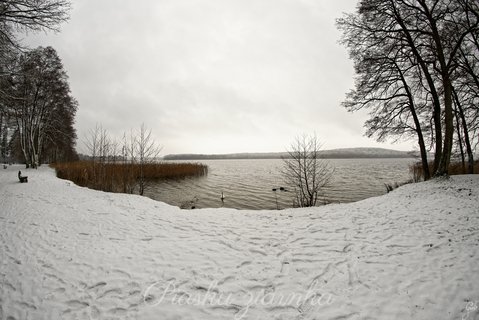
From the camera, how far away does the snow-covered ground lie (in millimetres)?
2758

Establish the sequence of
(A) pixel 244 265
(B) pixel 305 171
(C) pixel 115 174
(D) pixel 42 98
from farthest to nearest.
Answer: (D) pixel 42 98
(C) pixel 115 174
(B) pixel 305 171
(A) pixel 244 265

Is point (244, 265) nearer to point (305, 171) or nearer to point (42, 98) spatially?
point (305, 171)

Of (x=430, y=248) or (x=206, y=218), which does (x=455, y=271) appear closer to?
(x=430, y=248)

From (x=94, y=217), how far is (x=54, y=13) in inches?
302

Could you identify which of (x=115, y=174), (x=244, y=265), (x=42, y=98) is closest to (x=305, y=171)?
(x=244, y=265)

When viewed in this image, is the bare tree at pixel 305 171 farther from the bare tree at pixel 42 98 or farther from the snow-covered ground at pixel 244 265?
the bare tree at pixel 42 98

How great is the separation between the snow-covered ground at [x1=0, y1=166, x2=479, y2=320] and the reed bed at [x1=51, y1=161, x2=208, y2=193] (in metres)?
6.40

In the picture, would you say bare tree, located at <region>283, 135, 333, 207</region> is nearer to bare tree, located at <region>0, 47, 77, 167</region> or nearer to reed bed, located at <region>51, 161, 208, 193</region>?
reed bed, located at <region>51, 161, 208, 193</region>

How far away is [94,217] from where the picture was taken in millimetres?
6508

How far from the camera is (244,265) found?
151 inches

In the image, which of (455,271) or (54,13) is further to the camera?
(54,13)

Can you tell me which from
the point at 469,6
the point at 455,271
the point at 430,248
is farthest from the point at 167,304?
the point at 469,6

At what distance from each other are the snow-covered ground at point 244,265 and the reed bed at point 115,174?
252 inches

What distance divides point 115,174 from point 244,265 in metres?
13.7
